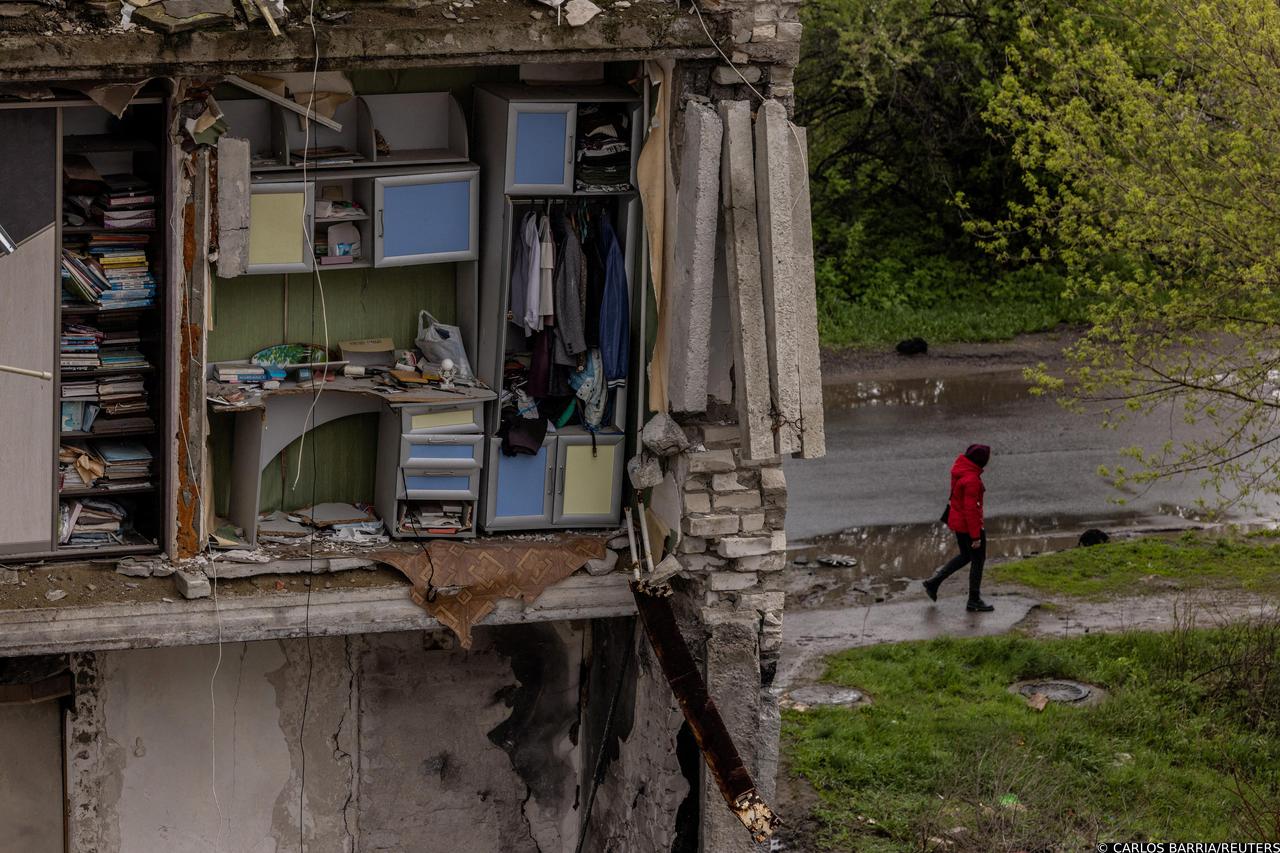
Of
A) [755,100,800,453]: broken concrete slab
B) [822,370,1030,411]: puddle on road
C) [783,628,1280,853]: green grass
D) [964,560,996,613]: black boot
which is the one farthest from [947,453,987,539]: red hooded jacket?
[755,100,800,453]: broken concrete slab

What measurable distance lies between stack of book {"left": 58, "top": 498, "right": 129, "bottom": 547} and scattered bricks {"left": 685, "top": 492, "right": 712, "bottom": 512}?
302cm

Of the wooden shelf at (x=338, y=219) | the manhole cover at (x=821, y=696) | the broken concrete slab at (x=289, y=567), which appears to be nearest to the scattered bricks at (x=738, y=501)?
the broken concrete slab at (x=289, y=567)

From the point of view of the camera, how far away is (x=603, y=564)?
9273mm

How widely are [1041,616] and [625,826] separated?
528cm

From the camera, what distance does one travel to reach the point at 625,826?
9953 mm

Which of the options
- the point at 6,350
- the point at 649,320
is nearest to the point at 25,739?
the point at 6,350

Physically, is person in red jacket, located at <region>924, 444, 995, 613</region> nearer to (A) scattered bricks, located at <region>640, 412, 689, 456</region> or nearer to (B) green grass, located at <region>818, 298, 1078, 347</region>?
(A) scattered bricks, located at <region>640, 412, 689, 456</region>

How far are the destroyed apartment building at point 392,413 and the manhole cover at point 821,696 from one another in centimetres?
255

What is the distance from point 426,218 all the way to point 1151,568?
27.7 ft

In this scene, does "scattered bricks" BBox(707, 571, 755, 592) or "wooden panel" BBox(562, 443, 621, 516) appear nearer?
"scattered bricks" BBox(707, 571, 755, 592)

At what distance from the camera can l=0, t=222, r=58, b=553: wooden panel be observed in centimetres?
820

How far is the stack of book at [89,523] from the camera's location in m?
8.76

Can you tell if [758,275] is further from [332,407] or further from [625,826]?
[625,826]

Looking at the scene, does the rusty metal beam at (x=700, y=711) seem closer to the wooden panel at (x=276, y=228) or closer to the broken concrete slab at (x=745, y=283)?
the broken concrete slab at (x=745, y=283)
